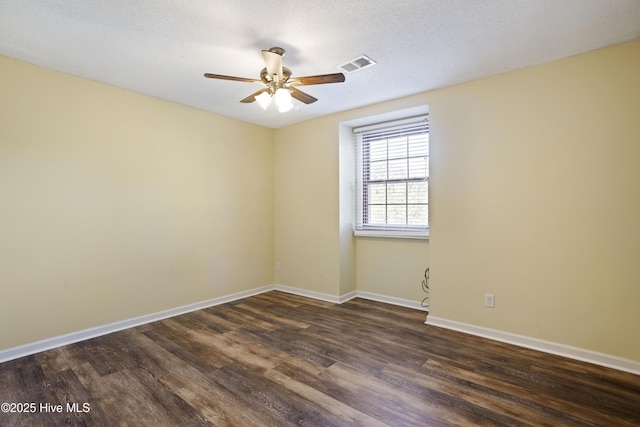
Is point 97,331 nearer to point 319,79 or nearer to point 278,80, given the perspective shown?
point 278,80

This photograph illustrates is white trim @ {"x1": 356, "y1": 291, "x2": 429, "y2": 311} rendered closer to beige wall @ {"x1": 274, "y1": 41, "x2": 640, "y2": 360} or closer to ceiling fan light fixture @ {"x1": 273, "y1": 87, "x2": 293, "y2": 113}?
beige wall @ {"x1": 274, "y1": 41, "x2": 640, "y2": 360}

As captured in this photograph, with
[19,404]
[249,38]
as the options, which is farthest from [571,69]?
[19,404]

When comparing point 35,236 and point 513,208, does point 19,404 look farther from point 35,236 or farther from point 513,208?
point 513,208

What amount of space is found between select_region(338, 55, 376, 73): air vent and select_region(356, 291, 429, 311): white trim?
272cm

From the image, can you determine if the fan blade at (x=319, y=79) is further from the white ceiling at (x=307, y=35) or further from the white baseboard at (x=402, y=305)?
the white baseboard at (x=402, y=305)

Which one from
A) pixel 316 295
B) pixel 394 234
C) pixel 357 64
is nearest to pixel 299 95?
pixel 357 64

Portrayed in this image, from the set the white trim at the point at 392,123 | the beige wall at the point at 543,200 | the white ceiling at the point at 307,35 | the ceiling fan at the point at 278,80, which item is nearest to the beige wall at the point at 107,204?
the white ceiling at the point at 307,35

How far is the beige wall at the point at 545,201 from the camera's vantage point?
7.47ft

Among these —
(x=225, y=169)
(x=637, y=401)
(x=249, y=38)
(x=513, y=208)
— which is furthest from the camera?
(x=225, y=169)

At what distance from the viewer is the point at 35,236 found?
8.55ft

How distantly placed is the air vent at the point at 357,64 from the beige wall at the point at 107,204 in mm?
2024

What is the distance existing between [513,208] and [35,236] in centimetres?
422

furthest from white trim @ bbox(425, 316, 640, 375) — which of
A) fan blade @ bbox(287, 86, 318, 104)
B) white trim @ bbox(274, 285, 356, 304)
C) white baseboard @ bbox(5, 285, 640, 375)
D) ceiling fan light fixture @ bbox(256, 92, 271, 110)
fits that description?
ceiling fan light fixture @ bbox(256, 92, 271, 110)

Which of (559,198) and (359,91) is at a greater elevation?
(359,91)
